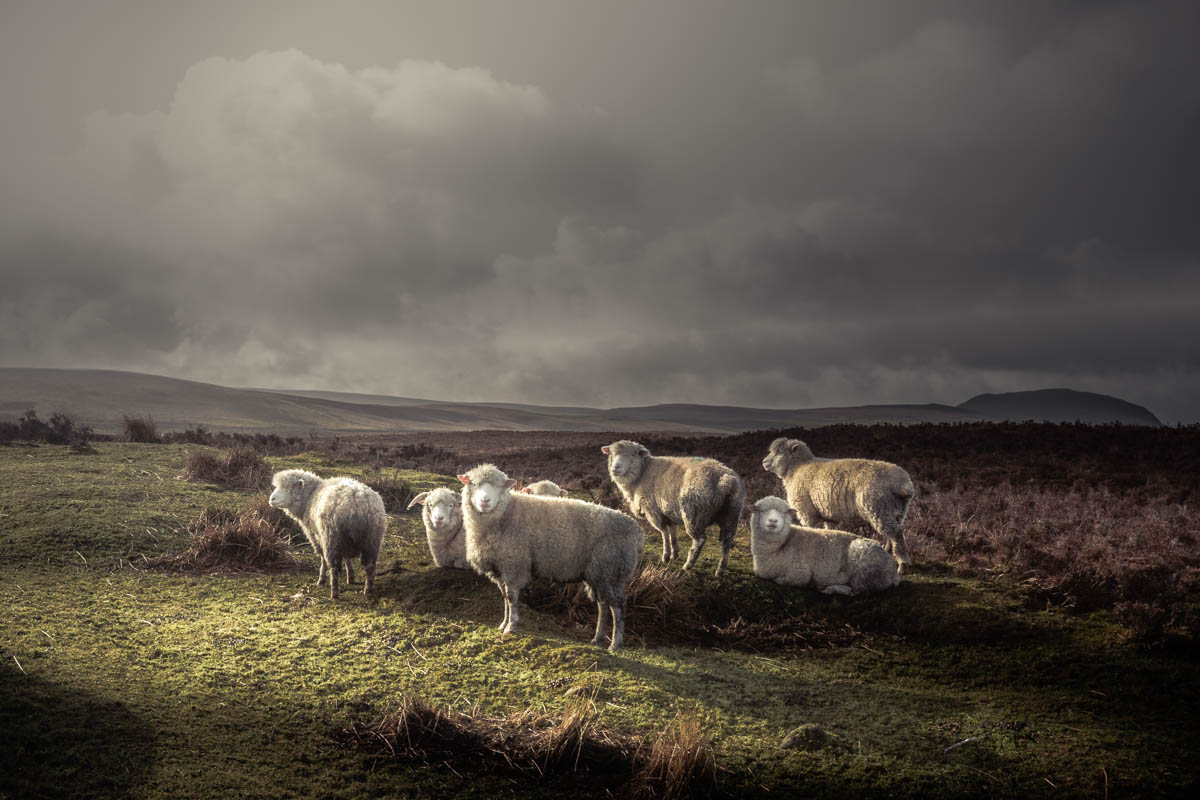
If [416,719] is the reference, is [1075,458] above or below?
above

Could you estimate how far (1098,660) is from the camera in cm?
662

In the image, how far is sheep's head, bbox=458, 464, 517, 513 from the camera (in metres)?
6.88

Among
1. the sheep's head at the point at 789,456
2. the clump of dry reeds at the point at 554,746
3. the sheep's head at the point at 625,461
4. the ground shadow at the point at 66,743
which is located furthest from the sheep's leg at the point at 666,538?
the ground shadow at the point at 66,743

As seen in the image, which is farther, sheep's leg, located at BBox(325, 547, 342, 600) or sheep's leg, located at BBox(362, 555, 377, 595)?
sheep's leg, located at BBox(362, 555, 377, 595)

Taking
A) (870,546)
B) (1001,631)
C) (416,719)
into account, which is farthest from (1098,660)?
(416,719)

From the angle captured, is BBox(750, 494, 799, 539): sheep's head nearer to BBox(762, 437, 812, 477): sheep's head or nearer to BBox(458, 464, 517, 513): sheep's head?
BBox(762, 437, 812, 477): sheep's head

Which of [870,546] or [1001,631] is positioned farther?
[870,546]

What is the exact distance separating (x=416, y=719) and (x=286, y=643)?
2.51 meters

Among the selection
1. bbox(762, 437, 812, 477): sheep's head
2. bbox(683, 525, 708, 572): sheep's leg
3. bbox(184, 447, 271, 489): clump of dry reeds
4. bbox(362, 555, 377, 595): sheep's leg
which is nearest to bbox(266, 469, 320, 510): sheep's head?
bbox(362, 555, 377, 595): sheep's leg

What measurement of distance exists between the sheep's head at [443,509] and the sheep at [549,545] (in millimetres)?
1070

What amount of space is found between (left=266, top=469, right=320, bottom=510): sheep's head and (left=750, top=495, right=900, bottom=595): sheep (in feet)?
20.6

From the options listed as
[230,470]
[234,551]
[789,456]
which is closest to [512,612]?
[234,551]

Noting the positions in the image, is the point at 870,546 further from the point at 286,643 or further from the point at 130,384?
the point at 130,384

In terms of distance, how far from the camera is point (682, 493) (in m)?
9.74
